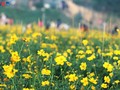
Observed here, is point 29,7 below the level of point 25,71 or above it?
below

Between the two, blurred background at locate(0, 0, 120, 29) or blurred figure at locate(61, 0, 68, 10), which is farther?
blurred figure at locate(61, 0, 68, 10)

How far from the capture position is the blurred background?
120 ft

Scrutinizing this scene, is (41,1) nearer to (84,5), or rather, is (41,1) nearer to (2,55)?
(84,5)

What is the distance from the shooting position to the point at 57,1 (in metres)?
43.7

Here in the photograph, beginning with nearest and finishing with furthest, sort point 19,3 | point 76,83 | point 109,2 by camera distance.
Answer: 1. point 76,83
2. point 109,2
3. point 19,3

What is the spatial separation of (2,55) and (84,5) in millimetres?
38225

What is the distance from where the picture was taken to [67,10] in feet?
143

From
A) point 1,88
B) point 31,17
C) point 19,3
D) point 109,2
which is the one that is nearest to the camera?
point 1,88

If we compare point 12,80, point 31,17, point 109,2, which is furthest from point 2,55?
point 109,2

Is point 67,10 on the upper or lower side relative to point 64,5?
lower

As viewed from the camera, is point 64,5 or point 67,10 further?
point 67,10

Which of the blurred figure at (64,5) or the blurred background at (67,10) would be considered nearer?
the blurred background at (67,10)

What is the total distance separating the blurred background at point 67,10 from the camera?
36500 millimetres

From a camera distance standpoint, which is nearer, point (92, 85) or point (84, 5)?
point (92, 85)
